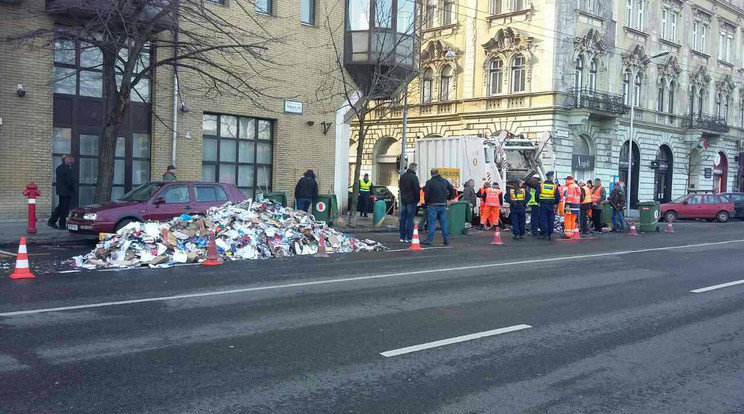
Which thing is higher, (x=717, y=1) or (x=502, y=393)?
(x=717, y=1)

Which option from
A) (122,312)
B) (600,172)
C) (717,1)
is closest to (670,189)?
(600,172)

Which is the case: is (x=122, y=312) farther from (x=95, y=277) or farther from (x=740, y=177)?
(x=740, y=177)

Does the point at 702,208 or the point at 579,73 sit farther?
the point at 579,73

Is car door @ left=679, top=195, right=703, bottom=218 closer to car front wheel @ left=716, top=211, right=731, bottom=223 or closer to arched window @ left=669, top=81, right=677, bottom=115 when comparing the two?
car front wheel @ left=716, top=211, right=731, bottom=223

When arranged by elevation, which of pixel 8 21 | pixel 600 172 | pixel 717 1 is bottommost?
pixel 600 172

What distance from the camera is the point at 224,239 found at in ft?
42.4

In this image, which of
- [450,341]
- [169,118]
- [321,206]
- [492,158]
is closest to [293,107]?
[169,118]

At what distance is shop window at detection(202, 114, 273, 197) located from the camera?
21.8 metres

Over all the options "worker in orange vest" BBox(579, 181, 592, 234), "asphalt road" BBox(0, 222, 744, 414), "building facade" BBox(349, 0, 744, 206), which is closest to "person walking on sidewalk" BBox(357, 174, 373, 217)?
"building facade" BBox(349, 0, 744, 206)

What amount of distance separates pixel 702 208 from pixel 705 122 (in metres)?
14.7

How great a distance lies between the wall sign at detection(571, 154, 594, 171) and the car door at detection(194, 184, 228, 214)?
2452 cm

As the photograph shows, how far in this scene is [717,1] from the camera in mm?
46562

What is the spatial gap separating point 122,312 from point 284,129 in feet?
52.6

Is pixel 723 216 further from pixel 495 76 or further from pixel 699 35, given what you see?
pixel 699 35
